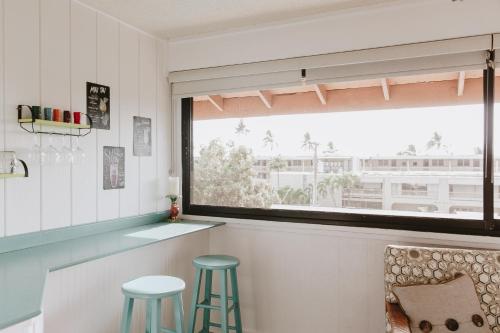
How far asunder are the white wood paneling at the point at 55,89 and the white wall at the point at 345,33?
967 mm

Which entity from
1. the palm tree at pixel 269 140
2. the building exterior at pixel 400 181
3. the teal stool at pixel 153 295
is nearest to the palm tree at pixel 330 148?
the building exterior at pixel 400 181

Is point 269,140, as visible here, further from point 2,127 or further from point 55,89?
point 2,127

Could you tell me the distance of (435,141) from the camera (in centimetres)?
256

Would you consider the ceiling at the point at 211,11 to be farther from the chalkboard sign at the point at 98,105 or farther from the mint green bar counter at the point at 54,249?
the mint green bar counter at the point at 54,249

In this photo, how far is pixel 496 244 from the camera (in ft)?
7.57

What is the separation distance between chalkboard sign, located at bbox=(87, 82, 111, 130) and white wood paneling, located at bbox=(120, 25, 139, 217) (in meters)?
0.14

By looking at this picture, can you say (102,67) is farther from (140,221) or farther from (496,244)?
(496,244)

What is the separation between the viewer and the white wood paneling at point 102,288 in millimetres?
2057

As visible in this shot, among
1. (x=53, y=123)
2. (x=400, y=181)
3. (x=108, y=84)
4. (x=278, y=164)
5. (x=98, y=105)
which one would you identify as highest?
(x=108, y=84)

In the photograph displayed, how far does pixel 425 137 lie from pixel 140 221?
6.79ft

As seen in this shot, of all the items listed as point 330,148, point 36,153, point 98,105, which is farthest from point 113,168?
point 330,148

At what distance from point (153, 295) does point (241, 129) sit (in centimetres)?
155

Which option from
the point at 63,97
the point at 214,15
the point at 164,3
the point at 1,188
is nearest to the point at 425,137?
the point at 214,15

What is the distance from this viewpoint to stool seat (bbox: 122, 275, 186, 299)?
79.4 inches
